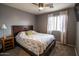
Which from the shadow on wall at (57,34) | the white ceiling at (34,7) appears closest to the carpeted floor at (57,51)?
the shadow on wall at (57,34)

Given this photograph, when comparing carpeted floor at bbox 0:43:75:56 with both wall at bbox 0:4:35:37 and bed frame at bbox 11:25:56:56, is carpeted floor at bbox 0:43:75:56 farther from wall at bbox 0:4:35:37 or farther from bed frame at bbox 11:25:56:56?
wall at bbox 0:4:35:37

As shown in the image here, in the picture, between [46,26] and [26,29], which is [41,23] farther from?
[26,29]

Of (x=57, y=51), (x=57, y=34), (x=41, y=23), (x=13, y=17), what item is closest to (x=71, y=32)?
(x=57, y=34)

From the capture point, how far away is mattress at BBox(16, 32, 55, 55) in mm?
1325

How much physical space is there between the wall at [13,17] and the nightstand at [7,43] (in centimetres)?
10

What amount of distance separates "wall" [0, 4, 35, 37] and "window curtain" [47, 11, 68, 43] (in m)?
0.31

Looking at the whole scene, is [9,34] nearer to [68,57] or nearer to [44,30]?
[44,30]

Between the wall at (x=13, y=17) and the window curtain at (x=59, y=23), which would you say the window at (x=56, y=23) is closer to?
the window curtain at (x=59, y=23)

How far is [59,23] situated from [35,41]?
0.50 meters

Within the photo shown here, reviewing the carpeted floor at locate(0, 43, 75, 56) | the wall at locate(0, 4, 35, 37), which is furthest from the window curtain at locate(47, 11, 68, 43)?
the wall at locate(0, 4, 35, 37)

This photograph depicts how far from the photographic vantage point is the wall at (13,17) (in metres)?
1.34

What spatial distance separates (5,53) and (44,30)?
762 millimetres

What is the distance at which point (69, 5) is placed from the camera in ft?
4.30

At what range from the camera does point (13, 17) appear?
141 cm
